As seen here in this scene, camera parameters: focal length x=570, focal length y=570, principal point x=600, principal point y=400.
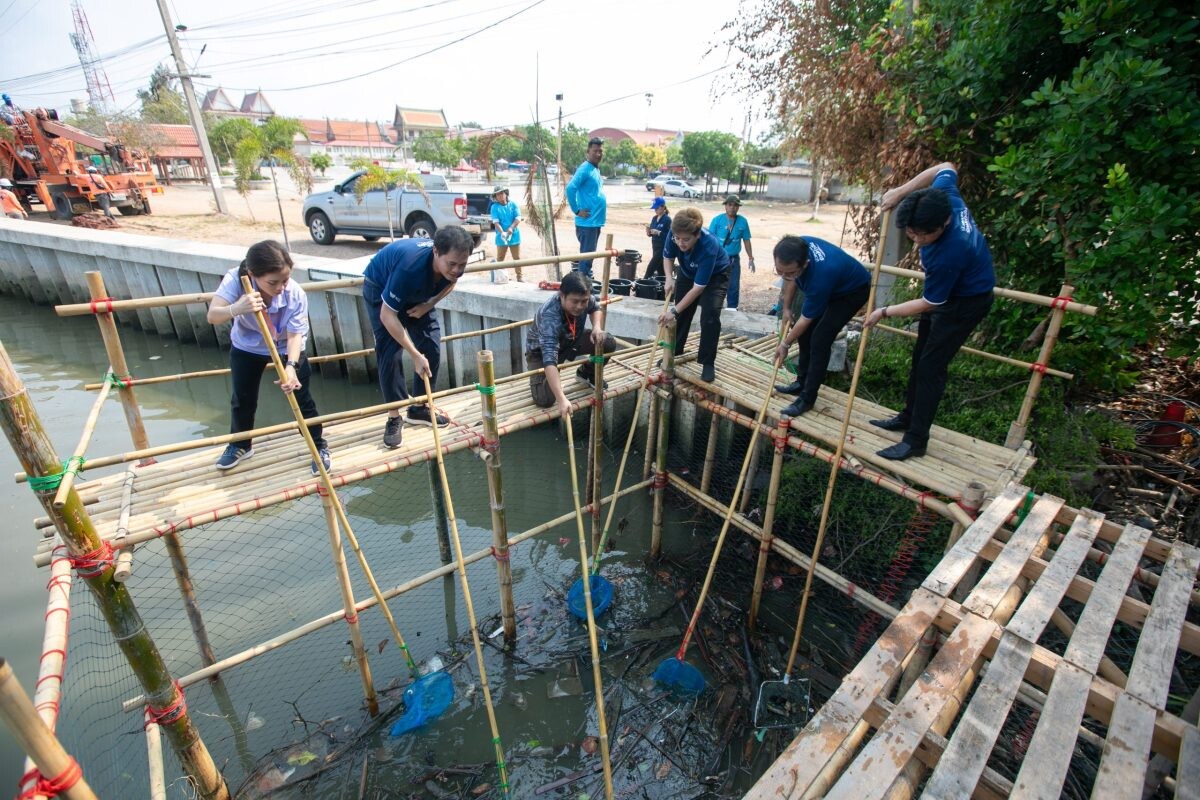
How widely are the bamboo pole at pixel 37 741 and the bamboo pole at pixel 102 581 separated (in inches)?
37.1

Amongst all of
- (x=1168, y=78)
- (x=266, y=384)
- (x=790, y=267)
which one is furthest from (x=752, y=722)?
(x=266, y=384)

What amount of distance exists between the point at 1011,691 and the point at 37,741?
9.20 feet

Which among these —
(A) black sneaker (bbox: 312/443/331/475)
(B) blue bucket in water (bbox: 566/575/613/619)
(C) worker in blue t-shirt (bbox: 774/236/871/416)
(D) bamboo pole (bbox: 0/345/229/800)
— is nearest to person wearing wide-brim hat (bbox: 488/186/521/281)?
(B) blue bucket in water (bbox: 566/575/613/619)

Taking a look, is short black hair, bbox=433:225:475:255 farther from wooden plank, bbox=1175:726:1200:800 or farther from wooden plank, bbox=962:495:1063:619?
wooden plank, bbox=1175:726:1200:800

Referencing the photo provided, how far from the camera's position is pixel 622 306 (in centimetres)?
691

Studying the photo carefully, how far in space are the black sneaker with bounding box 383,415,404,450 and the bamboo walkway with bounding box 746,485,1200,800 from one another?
281 centimetres

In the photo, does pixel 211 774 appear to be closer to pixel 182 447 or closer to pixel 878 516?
pixel 182 447

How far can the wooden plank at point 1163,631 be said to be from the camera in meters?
2.03

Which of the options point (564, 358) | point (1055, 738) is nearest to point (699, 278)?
point (564, 358)

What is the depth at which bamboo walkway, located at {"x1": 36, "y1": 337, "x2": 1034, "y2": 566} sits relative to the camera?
289cm

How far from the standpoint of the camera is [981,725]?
185cm

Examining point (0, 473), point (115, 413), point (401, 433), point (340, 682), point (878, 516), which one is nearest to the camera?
point (401, 433)

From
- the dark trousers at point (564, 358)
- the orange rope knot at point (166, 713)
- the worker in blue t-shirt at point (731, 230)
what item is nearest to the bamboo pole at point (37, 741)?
the orange rope knot at point (166, 713)

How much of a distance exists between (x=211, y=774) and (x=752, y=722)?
10.4ft
